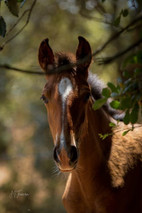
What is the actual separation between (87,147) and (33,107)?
21.8 ft

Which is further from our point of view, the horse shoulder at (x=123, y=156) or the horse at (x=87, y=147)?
the horse shoulder at (x=123, y=156)

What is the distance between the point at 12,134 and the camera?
33.1 feet

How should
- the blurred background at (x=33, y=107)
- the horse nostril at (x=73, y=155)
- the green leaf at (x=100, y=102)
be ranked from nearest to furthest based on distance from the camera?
1. the green leaf at (x=100, y=102)
2. the horse nostril at (x=73, y=155)
3. the blurred background at (x=33, y=107)

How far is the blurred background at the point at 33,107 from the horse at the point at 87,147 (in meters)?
4.54

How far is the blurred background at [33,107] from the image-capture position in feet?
27.4

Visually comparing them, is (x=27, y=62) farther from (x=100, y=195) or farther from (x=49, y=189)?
(x=100, y=195)

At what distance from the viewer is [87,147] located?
3354 mm

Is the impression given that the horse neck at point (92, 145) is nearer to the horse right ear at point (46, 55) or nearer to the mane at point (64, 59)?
the mane at point (64, 59)

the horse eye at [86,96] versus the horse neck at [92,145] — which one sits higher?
the horse eye at [86,96]

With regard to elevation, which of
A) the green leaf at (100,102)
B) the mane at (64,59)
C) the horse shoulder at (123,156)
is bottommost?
Result: the horse shoulder at (123,156)

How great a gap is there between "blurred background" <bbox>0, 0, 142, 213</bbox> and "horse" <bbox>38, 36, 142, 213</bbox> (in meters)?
4.54

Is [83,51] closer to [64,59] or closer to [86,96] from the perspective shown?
[64,59]

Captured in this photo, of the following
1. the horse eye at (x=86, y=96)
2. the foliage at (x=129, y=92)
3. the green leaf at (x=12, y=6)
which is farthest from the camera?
the horse eye at (x=86, y=96)

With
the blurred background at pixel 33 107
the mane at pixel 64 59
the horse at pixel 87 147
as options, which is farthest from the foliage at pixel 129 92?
the blurred background at pixel 33 107
